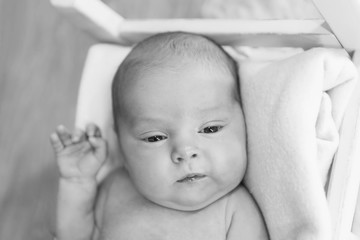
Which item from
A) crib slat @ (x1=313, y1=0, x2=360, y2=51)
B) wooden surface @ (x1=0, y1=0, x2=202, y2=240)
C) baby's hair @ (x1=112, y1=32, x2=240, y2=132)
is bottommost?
wooden surface @ (x1=0, y1=0, x2=202, y2=240)

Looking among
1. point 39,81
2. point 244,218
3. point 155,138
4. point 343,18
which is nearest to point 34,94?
point 39,81

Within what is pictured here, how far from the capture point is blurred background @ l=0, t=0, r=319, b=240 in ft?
4.80

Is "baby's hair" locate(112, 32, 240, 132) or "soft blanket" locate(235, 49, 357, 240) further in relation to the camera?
"baby's hair" locate(112, 32, 240, 132)

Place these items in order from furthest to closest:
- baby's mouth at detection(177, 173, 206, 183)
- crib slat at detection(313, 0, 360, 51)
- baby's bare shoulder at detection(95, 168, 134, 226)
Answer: baby's bare shoulder at detection(95, 168, 134, 226) → baby's mouth at detection(177, 173, 206, 183) → crib slat at detection(313, 0, 360, 51)

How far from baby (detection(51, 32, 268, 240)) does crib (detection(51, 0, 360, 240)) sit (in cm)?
7

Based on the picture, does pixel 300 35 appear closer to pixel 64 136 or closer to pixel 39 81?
pixel 64 136

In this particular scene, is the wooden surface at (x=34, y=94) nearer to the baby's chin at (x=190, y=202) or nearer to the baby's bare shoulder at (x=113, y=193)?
the baby's bare shoulder at (x=113, y=193)

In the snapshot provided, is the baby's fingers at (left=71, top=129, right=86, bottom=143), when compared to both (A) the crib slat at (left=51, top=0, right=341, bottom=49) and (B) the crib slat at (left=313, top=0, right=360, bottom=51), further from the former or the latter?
(B) the crib slat at (left=313, top=0, right=360, bottom=51)

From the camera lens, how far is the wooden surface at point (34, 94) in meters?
1.48

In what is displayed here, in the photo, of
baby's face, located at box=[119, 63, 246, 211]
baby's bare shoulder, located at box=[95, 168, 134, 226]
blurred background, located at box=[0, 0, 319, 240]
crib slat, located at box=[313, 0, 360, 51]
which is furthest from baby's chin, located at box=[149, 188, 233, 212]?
blurred background, located at box=[0, 0, 319, 240]

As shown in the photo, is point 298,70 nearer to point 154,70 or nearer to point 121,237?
point 154,70

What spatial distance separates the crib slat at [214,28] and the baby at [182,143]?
0.06m

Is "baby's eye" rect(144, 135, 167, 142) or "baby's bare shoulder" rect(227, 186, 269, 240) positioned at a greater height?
"baby's eye" rect(144, 135, 167, 142)

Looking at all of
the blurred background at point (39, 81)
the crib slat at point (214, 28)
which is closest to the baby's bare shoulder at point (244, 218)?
the crib slat at point (214, 28)
